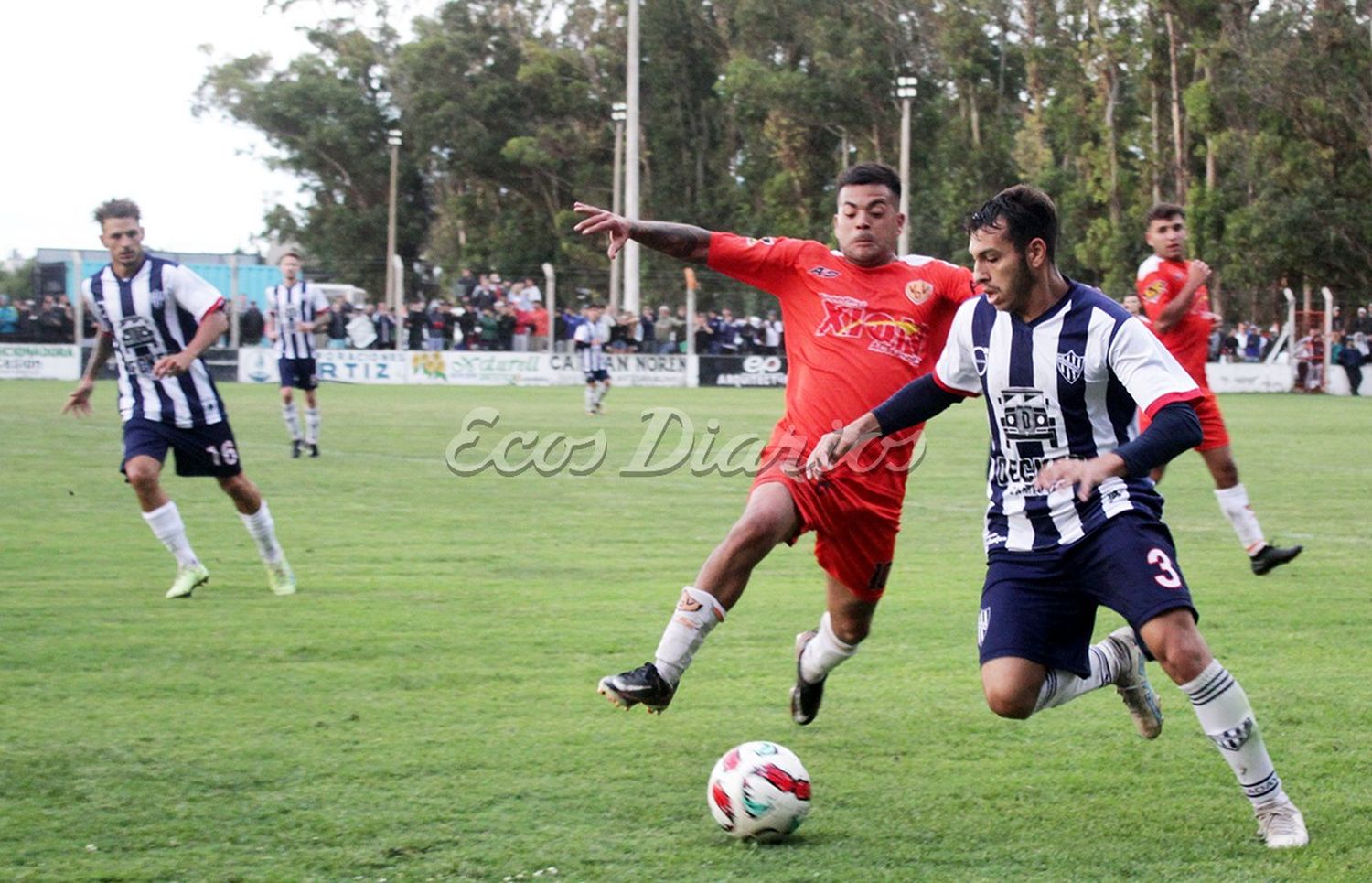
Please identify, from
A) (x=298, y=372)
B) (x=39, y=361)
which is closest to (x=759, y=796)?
(x=298, y=372)

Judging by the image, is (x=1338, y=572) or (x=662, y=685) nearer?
(x=662, y=685)

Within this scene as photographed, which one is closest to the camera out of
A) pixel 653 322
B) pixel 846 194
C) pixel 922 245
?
pixel 846 194

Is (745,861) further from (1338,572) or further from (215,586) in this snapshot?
(1338,572)

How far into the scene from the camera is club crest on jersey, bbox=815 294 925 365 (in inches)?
243

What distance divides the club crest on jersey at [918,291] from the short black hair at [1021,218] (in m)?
1.34

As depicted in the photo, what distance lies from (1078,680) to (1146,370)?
1.13 meters

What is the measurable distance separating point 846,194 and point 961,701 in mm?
2143

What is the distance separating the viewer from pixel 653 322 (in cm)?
3950

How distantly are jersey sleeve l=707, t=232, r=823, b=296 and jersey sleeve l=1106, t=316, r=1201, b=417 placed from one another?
1.91 meters

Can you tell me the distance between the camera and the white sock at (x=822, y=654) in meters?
6.09

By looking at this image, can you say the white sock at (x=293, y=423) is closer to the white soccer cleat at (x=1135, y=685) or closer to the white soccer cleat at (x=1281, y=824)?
the white soccer cleat at (x=1135, y=685)

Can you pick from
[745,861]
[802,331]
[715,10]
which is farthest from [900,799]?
[715,10]

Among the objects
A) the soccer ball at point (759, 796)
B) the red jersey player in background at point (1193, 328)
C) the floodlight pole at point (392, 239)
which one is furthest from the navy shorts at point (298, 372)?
the floodlight pole at point (392, 239)

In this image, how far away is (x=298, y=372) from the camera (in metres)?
18.9
